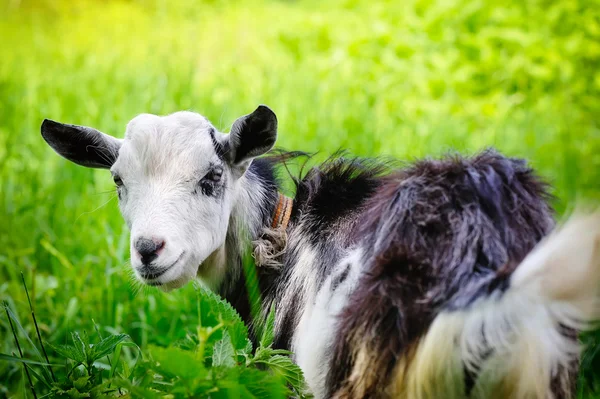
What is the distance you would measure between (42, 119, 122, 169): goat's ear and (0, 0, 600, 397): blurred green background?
115 cm

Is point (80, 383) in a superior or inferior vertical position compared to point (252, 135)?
inferior

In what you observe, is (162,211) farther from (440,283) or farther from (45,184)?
(45,184)

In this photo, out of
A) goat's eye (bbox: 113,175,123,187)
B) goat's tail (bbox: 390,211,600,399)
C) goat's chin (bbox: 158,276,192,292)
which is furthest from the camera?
goat's eye (bbox: 113,175,123,187)

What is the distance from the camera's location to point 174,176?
8.59 feet

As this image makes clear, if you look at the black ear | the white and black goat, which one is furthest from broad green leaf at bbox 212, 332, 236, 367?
the black ear

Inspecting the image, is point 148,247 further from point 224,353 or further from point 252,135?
point 252,135

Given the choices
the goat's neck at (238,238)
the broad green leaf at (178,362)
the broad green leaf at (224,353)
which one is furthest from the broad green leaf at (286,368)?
the goat's neck at (238,238)

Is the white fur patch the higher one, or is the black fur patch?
the black fur patch

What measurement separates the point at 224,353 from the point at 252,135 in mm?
936

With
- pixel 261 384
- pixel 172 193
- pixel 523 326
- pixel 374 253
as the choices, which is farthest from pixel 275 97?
pixel 523 326

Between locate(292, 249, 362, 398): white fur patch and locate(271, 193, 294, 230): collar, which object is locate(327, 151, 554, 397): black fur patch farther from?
locate(271, 193, 294, 230): collar

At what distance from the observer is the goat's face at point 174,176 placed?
97.8 inches

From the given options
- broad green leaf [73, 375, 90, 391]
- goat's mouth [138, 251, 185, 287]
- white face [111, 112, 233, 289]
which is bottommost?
broad green leaf [73, 375, 90, 391]

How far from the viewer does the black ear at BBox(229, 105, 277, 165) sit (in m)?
2.74
